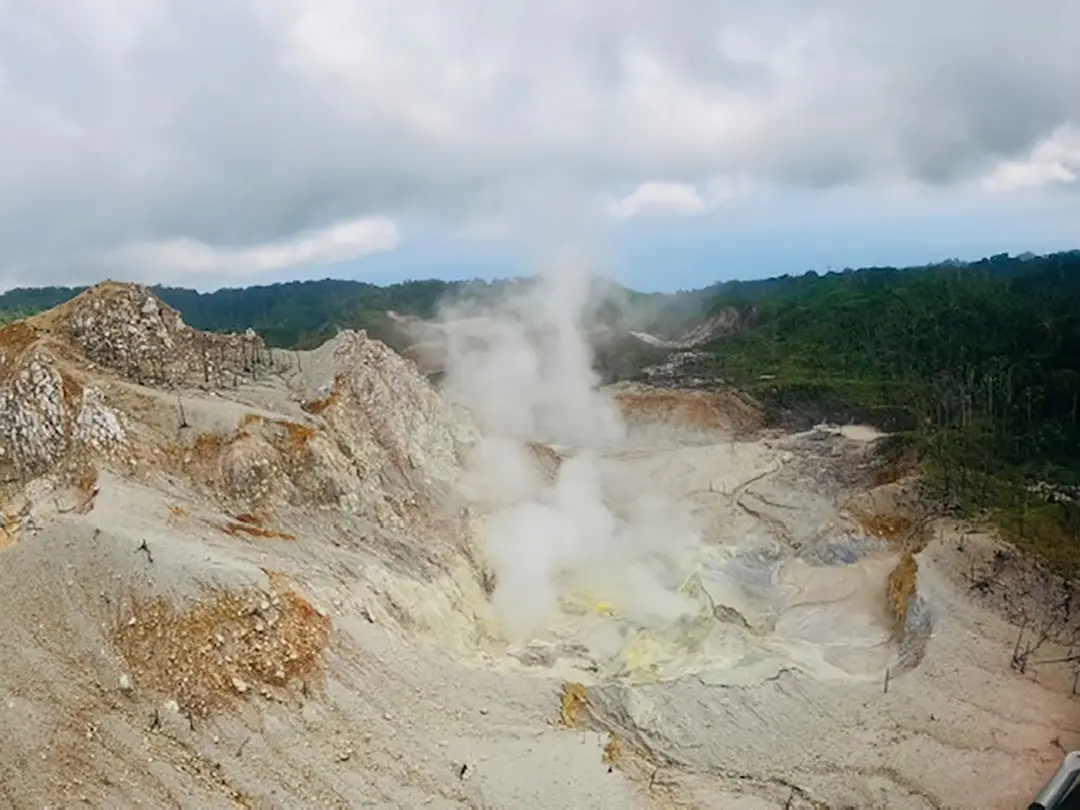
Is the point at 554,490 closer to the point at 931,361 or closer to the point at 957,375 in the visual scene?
the point at 957,375

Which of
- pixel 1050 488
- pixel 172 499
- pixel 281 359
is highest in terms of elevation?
pixel 281 359

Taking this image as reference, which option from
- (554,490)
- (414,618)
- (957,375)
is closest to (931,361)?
(957,375)

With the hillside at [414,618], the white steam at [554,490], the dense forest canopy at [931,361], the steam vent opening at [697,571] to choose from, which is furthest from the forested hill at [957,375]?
the white steam at [554,490]

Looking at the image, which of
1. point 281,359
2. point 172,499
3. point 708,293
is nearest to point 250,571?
point 172,499

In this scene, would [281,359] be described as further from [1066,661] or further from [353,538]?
[1066,661]

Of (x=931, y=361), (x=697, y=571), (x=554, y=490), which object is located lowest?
(x=697, y=571)

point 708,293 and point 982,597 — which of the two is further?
point 708,293

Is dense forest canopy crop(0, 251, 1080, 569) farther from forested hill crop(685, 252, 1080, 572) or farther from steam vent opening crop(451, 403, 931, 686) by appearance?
steam vent opening crop(451, 403, 931, 686)
